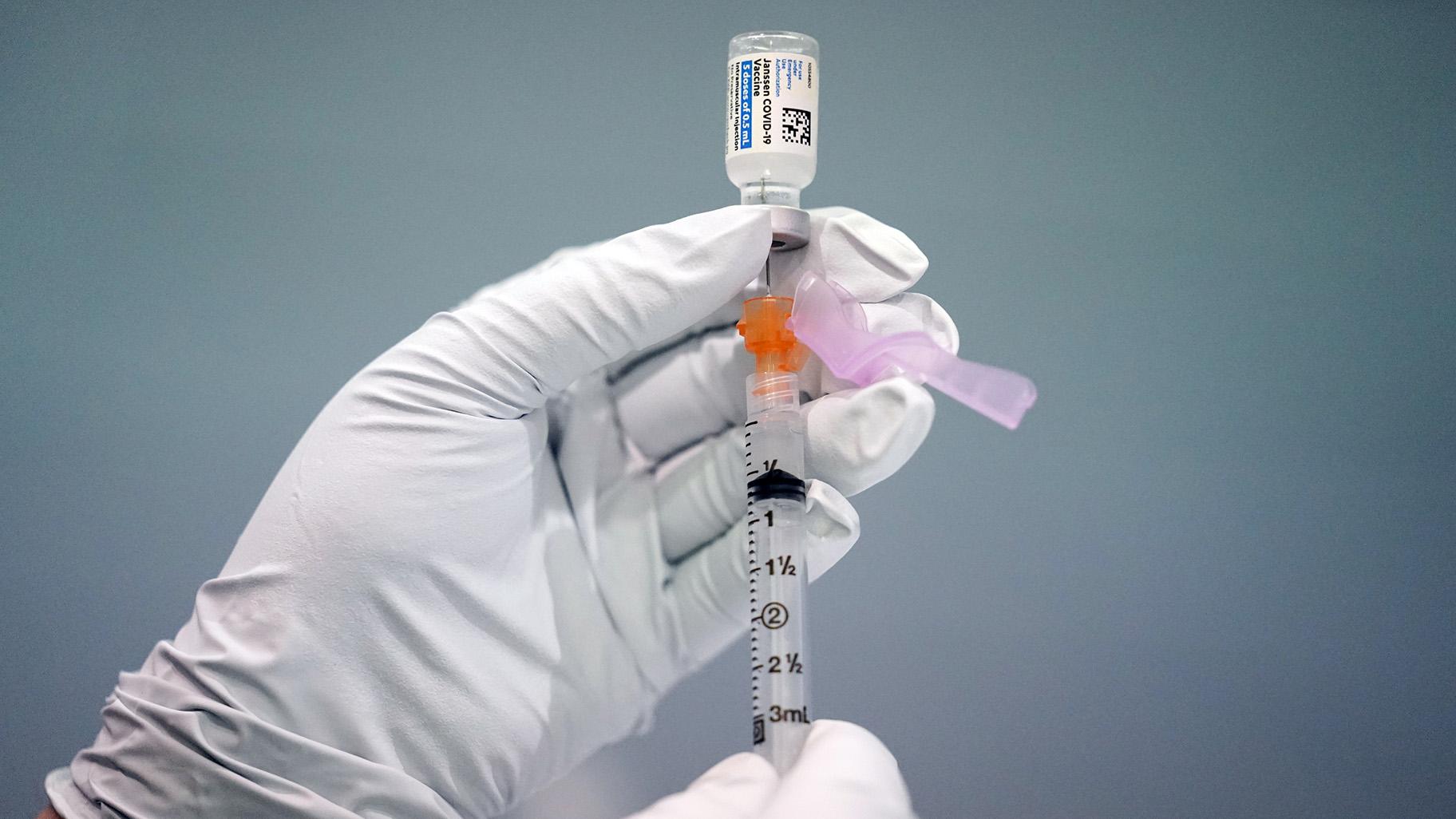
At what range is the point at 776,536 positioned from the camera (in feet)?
3.14

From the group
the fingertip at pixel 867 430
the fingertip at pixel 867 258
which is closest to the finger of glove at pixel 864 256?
the fingertip at pixel 867 258

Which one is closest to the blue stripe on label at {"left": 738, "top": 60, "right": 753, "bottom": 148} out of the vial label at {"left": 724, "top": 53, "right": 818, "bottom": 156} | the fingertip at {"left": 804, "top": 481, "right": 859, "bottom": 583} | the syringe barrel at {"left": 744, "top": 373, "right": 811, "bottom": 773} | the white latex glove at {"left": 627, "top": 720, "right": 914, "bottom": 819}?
the vial label at {"left": 724, "top": 53, "right": 818, "bottom": 156}

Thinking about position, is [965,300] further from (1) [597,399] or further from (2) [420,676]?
(2) [420,676]

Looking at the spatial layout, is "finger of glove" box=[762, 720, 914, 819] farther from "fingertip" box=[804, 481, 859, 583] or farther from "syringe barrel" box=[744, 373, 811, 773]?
"fingertip" box=[804, 481, 859, 583]

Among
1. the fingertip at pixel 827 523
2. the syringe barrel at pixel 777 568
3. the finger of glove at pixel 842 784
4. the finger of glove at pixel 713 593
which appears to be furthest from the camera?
the finger of glove at pixel 713 593

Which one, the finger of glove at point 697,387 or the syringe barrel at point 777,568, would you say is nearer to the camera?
the syringe barrel at point 777,568

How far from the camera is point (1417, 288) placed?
1.69 meters

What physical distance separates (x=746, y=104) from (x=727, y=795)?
2.01 feet

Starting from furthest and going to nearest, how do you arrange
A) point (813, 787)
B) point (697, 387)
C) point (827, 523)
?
point (697, 387) < point (827, 523) < point (813, 787)

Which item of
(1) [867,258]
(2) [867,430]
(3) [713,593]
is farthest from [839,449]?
(3) [713,593]

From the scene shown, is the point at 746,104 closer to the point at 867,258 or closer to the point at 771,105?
the point at 771,105

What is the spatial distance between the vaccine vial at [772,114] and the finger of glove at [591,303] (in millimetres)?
49

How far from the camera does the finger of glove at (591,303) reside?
104 cm

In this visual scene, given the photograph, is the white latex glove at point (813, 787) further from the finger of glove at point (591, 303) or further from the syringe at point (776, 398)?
the finger of glove at point (591, 303)
